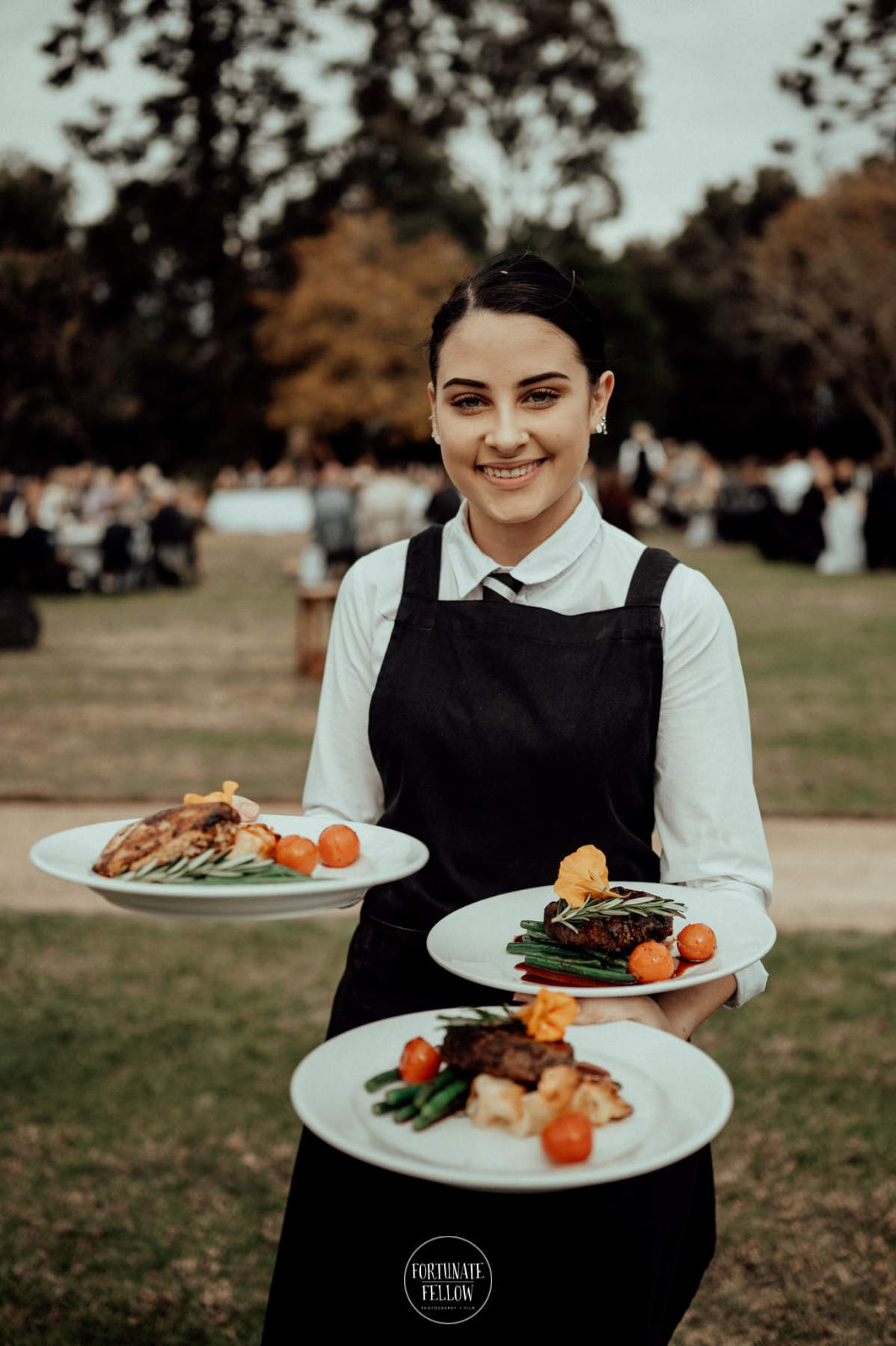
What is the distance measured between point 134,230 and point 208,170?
3.65m

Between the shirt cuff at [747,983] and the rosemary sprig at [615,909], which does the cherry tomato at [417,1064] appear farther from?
the shirt cuff at [747,983]

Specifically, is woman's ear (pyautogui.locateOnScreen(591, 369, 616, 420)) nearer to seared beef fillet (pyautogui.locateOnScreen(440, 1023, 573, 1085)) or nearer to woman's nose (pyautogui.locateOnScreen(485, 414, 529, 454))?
woman's nose (pyautogui.locateOnScreen(485, 414, 529, 454))

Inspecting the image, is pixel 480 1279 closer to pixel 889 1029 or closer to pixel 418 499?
pixel 889 1029

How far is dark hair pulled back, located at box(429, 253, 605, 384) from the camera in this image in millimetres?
2145

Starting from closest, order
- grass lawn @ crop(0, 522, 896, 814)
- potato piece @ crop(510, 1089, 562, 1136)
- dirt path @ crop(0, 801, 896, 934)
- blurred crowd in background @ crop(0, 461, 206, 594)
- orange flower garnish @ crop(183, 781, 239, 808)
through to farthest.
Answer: potato piece @ crop(510, 1089, 562, 1136)
orange flower garnish @ crop(183, 781, 239, 808)
dirt path @ crop(0, 801, 896, 934)
grass lawn @ crop(0, 522, 896, 814)
blurred crowd in background @ crop(0, 461, 206, 594)

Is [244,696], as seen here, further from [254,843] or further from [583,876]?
[583,876]

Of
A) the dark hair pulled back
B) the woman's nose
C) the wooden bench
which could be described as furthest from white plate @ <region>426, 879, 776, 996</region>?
the wooden bench

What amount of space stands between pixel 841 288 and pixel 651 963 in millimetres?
40647

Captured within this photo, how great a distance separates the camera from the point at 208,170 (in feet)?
142

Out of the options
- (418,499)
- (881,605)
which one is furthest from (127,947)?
(418,499)

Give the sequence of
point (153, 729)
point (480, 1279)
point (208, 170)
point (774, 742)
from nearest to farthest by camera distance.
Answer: point (480, 1279)
point (774, 742)
point (153, 729)
point (208, 170)

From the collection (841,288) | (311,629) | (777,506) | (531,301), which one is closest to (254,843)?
(531,301)

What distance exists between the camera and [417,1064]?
5.70ft

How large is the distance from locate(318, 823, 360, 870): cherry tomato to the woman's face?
0.55 m
